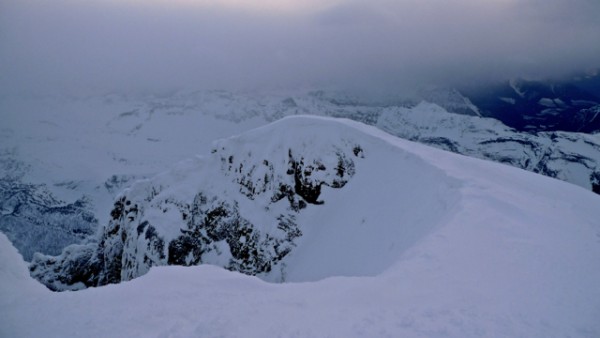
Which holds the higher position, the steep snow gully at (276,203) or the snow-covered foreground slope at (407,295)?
the snow-covered foreground slope at (407,295)

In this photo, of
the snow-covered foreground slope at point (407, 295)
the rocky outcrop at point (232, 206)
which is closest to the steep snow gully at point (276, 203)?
the rocky outcrop at point (232, 206)

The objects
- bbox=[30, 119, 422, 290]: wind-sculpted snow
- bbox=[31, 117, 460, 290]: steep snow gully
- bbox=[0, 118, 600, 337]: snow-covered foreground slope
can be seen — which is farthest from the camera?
bbox=[30, 119, 422, 290]: wind-sculpted snow

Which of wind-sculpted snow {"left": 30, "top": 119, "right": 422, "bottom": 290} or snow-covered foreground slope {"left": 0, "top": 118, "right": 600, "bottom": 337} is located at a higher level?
snow-covered foreground slope {"left": 0, "top": 118, "right": 600, "bottom": 337}

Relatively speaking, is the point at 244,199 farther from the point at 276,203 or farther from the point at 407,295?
the point at 407,295

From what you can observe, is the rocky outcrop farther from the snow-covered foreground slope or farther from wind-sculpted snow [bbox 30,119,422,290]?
the snow-covered foreground slope

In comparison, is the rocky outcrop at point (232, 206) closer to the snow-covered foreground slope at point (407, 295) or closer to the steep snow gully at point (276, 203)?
the steep snow gully at point (276, 203)

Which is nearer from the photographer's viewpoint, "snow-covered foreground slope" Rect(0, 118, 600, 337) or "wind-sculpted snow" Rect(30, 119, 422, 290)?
"snow-covered foreground slope" Rect(0, 118, 600, 337)

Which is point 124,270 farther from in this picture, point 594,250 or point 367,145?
point 594,250

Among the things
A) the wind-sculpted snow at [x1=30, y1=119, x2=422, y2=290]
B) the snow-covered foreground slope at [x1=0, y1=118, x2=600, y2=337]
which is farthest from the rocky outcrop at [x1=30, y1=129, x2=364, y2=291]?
the snow-covered foreground slope at [x1=0, y1=118, x2=600, y2=337]

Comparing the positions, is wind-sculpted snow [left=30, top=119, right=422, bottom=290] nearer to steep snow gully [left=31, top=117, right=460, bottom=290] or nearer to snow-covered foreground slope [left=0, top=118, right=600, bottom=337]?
steep snow gully [left=31, top=117, right=460, bottom=290]

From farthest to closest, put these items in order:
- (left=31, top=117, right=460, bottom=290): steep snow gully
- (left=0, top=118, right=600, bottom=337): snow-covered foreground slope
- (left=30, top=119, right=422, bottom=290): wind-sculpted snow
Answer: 1. (left=30, top=119, right=422, bottom=290): wind-sculpted snow
2. (left=31, top=117, right=460, bottom=290): steep snow gully
3. (left=0, top=118, right=600, bottom=337): snow-covered foreground slope

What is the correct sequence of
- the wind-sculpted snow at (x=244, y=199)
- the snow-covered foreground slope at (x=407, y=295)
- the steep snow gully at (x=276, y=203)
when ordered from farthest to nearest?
1. the wind-sculpted snow at (x=244, y=199)
2. the steep snow gully at (x=276, y=203)
3. the snow-covered foreground slope at (x=407, y=295)

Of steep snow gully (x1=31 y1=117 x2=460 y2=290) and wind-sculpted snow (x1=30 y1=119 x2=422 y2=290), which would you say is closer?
steep snow gully (x1=31 y1=117 x2=460 y2=290)

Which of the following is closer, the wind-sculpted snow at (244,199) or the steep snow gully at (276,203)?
the steep snow gully at (276,203)
